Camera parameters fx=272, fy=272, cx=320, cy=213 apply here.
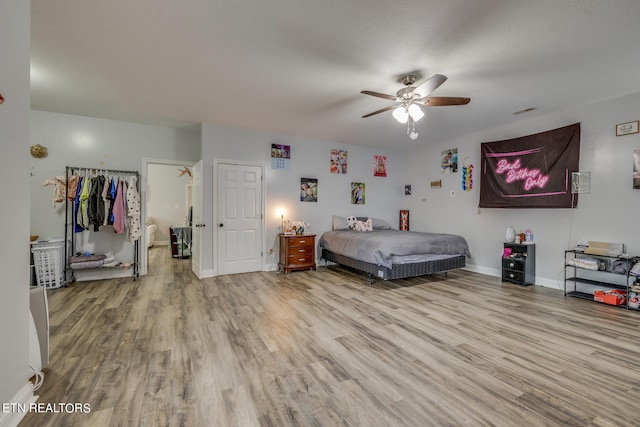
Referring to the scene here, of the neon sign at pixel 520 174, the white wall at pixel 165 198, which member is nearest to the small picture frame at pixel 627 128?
the neon sign at pixel 520 174

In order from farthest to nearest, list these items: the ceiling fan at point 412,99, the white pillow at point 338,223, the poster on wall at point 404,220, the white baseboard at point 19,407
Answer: the poster on wall at point 404,220
the white pillow at point 338,223
the ceiling fan at point 412,99
the white baseboard at point 19,407

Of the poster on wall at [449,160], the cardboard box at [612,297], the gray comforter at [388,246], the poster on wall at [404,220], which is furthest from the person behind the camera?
the poster on wall at [404,220]

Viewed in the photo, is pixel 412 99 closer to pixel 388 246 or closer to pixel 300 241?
pixel 388 246

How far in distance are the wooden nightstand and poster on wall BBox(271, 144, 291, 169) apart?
4.52ft

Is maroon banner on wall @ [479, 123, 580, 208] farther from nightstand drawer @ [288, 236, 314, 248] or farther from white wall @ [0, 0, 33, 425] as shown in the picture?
white wall @ [0, 0, 33, 425]

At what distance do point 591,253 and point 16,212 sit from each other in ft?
18.5

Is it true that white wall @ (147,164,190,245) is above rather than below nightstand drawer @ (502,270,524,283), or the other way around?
above

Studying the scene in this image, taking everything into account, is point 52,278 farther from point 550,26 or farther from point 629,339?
point 629,339

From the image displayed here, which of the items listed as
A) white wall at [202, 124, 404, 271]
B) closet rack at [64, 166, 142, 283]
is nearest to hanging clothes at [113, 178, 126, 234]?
closet rack at [64, 166, 142, 283]

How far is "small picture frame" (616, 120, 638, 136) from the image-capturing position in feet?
11.2

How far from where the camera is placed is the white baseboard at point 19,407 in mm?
1382

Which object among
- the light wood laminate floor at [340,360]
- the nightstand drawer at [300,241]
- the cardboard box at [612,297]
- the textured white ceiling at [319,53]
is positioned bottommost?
the light wood laminate floor at [340,360]

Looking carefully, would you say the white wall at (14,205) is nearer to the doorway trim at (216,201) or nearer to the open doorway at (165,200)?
the doorway trim at (216,201)

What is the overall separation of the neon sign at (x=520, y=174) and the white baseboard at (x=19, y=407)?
19.4 feet
